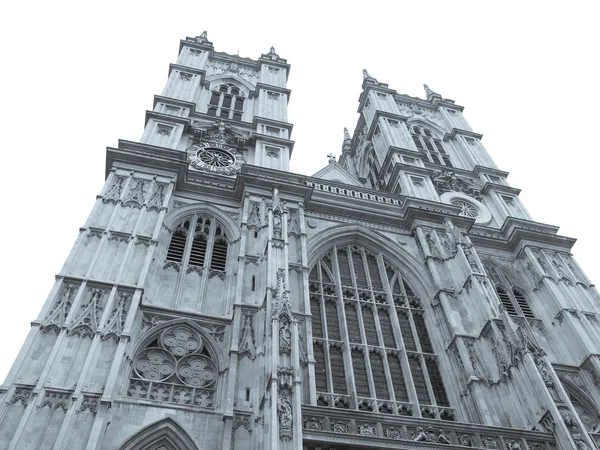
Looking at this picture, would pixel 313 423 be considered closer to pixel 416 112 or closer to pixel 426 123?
pixel 426 123

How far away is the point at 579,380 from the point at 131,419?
14.4m

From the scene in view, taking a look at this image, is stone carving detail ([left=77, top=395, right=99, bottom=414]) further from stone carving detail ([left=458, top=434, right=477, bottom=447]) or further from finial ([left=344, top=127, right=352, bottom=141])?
finial ([left=344, top=127, right=352, bottom=141])

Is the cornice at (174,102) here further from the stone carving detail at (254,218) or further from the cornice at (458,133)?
the cornice at (458,133)

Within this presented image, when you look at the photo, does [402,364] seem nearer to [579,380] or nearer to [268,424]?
[579,380]

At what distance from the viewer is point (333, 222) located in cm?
2395

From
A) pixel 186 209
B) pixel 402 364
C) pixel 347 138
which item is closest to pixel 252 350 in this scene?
pixel 402 364

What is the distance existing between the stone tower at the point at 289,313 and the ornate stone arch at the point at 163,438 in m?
0.03

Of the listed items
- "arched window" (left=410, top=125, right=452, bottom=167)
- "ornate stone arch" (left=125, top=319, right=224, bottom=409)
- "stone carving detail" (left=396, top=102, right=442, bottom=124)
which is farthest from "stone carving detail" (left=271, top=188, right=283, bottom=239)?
"stone carving detail" (left=396, top=102, right=442, bottom=124)

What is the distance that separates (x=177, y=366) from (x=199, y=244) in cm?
589

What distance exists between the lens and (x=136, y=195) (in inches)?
850

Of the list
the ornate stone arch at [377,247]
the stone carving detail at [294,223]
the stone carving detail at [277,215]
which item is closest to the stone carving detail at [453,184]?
the ornate stone arch at [377,247]

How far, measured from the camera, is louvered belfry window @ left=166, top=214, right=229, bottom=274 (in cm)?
2034

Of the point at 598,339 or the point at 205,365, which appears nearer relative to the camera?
the point at 205,365

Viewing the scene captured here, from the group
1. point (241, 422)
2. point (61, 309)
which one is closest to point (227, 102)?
point (61, 309)
